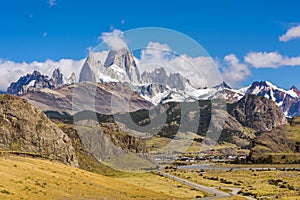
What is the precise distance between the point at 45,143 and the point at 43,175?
60.2 m

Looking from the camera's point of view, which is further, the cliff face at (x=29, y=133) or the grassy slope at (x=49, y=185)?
the cliff face at (x=29, y=133)

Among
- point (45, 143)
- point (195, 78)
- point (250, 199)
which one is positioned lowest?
point (250, 199)

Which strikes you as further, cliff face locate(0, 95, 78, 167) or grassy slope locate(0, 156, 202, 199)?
cliff face locate(0, 95, 78, 167)

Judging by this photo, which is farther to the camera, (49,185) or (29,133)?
(29,133)

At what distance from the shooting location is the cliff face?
406ft

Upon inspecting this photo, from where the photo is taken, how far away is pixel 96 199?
66.0 m

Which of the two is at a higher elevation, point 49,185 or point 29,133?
point 29,133

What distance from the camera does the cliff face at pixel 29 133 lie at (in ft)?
406

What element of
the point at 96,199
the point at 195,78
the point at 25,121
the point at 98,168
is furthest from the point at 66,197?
the point at 98,168

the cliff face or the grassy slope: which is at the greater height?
the cliff face

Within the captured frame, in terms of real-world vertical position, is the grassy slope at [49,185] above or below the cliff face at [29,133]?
below

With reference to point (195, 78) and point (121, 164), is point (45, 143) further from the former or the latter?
point (121, 164)

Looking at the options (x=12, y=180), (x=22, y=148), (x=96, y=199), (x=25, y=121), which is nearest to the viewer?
(x=12, y=180)

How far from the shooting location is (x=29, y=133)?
128625 millimetres
